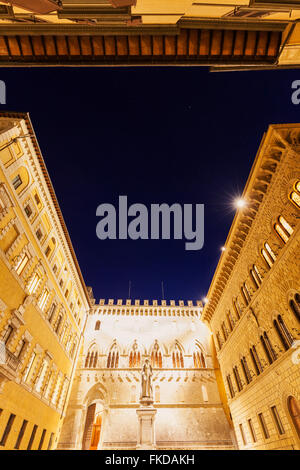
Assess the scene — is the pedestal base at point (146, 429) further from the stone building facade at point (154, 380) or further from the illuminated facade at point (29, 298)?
the illuminated facade at point (29, 298)

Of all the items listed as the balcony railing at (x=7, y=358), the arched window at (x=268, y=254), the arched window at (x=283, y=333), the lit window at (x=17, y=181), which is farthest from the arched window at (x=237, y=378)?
the lit window at (x=17, y=181)

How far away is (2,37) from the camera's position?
14.3ft

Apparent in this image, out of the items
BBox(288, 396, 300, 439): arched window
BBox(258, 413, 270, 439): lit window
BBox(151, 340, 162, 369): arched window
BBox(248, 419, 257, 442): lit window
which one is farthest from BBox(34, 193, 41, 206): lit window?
BBox(248, 419, 257, 442): lit window

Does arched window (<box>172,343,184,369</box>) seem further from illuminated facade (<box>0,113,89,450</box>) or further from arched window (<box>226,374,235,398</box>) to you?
illuminated facade (<box>0,113,89,450</box>)

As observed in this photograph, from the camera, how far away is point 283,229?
11266 mm

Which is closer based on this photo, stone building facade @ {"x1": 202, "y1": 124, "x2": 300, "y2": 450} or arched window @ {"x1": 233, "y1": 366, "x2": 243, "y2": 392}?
stone building facade @ {"x1": 202, "y1": 124, "x2": 300, "y2": 450}

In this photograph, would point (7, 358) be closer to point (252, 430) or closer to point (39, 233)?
point (39, 233)

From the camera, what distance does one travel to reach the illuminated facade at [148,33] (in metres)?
4.00

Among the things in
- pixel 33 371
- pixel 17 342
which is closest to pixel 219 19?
pixel 17 342

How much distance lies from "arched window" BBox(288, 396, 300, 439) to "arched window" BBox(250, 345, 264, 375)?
7.67ft

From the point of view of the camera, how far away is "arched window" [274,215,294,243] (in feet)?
35.6

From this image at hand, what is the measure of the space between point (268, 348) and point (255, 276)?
418 cm

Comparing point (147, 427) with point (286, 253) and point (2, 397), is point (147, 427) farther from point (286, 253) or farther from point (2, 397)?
point (286, 253)

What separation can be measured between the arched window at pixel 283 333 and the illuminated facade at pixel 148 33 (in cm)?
1143
